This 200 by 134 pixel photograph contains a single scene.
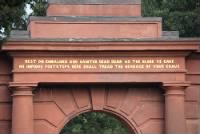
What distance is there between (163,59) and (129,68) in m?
1.01

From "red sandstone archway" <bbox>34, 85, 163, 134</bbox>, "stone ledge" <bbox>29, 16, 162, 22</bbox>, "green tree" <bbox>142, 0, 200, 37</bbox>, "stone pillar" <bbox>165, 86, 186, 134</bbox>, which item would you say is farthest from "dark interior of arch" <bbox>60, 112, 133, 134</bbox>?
"stone pillar" <bbox>165, 86, 186, 134</bbox>

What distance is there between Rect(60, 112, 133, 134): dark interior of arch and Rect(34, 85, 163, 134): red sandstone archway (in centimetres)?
1806

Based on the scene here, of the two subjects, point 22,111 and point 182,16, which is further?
point 182,16

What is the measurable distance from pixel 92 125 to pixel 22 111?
68.0ft

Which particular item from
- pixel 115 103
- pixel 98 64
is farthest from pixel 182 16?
pixel 98 64

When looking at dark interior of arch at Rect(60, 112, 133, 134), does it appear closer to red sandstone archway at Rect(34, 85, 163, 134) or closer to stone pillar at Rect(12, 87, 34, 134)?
red sandstone archway at Rect(34, 85, 163, 134)

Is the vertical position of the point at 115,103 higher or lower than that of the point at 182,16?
lower

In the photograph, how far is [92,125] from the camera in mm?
40438

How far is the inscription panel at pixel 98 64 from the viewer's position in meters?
20.2

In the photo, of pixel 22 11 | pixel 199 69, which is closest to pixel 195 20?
pixel 199 69

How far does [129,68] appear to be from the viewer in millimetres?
20297

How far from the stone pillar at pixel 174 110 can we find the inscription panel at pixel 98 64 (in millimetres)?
649

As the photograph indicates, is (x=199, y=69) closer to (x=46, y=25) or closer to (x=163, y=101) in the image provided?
(x=163, y=101)

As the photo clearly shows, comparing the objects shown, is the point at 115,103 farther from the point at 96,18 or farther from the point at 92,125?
the point at 92,125
